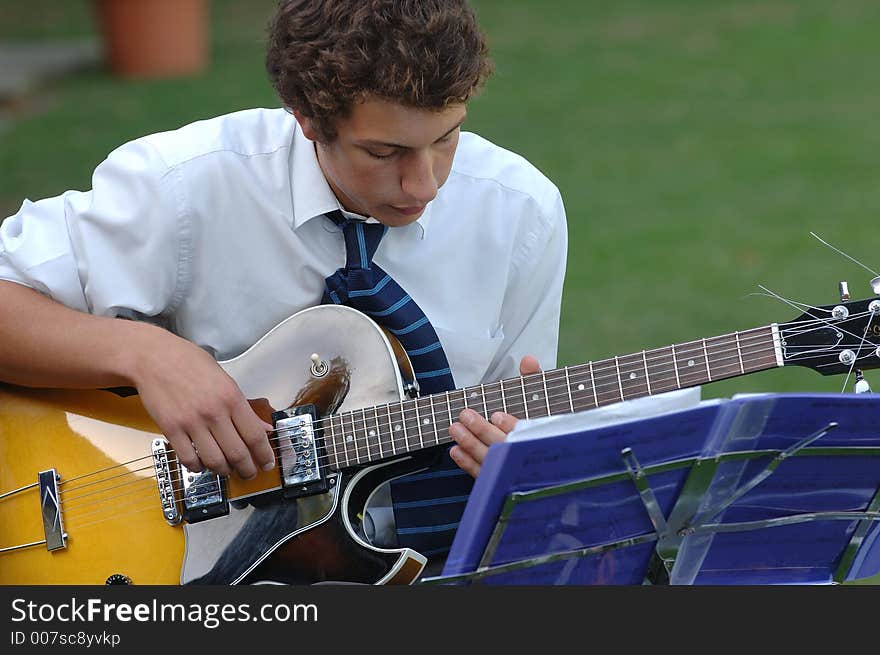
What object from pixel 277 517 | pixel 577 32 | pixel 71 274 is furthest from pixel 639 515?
pixel 577 32

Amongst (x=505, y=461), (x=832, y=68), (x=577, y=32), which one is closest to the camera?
(x=505, y=461)

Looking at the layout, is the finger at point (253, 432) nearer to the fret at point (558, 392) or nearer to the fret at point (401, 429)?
the fret at point (401, 429)

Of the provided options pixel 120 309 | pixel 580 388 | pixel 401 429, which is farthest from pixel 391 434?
pixel 120 309

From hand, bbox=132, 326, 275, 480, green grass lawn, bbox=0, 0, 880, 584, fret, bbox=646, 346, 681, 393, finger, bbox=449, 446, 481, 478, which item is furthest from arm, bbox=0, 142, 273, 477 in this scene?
green grass lawn, bbox=0, 0, 880, 584

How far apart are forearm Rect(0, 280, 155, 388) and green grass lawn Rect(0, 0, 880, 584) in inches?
113

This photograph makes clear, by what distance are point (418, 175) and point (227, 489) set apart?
68cm

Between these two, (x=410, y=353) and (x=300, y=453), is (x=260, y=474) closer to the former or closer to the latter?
(x=300, y=453)

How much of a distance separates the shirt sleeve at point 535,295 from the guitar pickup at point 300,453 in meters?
0.46

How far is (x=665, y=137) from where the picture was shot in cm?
747

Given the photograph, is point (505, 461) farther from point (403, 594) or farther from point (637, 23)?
point (637, 23)

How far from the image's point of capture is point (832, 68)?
855 centimetres

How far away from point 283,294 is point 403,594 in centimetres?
77

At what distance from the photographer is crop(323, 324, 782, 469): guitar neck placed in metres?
1.90

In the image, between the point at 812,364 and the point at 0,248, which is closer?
the point at 812,364
